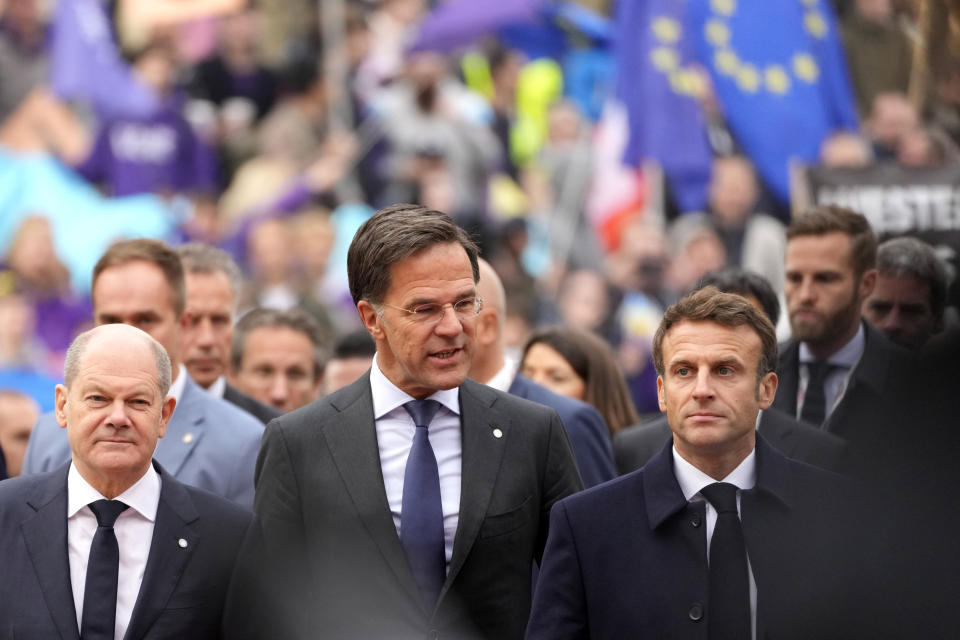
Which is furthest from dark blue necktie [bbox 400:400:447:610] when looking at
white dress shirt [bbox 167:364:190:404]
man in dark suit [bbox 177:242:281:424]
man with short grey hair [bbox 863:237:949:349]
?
man in dark suit [bbox 177:242:281:424]

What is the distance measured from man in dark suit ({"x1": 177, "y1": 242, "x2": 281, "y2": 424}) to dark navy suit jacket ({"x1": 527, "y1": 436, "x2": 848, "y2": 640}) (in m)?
2.56

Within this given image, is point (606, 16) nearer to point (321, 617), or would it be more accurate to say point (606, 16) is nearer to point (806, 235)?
point (806, 235)

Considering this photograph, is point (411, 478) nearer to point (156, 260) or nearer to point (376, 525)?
point (376, 525)

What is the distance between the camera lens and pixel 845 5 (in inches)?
548

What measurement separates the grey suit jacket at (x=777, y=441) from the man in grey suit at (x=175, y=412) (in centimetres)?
139

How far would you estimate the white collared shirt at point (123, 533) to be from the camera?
14.1 feet

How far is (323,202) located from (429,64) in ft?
5.71

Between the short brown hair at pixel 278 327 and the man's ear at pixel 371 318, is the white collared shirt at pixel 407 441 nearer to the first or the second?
the man's ear at pixel 371 318

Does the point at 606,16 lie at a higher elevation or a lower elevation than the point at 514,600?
higher

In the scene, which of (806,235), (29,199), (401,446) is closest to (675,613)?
(401,446)

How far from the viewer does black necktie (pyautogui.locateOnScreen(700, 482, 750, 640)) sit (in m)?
3.96

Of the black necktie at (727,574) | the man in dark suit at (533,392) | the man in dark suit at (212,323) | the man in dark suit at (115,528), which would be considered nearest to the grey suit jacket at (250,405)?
the man in dark suit at (212,323)

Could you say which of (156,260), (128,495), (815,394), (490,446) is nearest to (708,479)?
(490,446)

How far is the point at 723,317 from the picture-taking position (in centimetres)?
427
